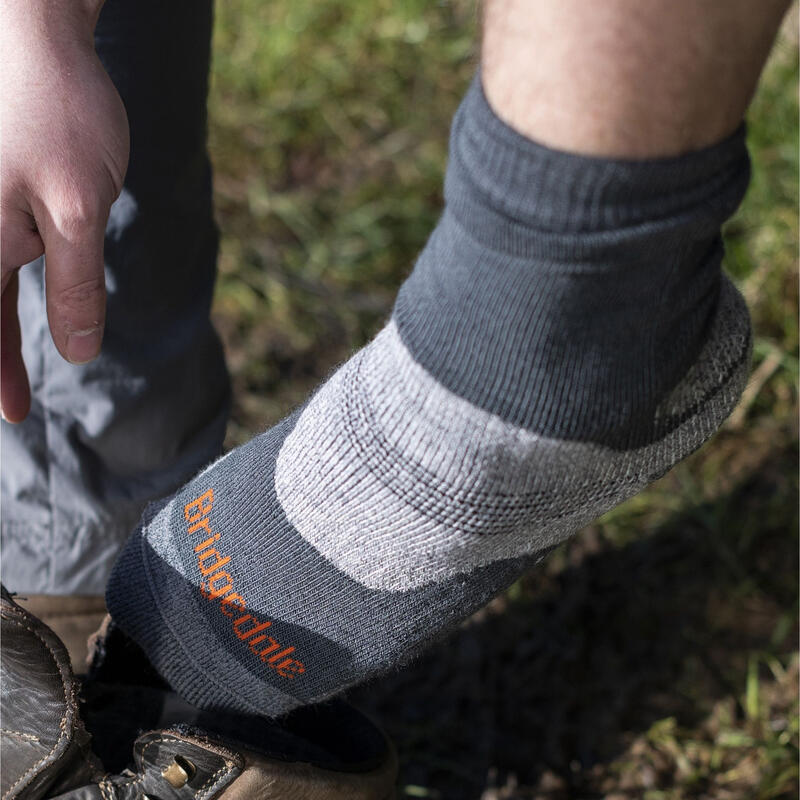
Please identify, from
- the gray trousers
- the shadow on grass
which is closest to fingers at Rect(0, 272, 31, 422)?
the gray trousers

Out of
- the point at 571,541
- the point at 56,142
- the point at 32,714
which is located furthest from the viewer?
the point at 571,541

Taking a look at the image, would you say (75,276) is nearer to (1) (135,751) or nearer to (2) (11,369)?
(2) (11,369)

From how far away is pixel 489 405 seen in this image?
67 cm

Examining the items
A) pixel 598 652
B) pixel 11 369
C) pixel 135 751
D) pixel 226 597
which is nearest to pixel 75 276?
pixel 11 369

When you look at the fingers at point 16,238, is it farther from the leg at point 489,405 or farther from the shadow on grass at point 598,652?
the shadow on grass at point 598,652

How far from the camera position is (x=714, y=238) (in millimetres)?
661

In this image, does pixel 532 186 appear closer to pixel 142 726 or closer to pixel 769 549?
pixel 142 726

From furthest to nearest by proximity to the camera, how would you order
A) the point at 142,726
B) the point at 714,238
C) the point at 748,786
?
1. the point at 748,786
2. the point at 142,726
3. the point at 714,238

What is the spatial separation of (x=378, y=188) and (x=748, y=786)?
1.33 m

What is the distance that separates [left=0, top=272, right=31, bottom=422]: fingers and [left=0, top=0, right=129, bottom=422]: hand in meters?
0.12

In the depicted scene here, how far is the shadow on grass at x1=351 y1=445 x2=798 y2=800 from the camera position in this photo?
4.27 ft

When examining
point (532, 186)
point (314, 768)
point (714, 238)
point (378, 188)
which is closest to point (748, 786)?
point (314, 768)

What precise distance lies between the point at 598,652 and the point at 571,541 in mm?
180

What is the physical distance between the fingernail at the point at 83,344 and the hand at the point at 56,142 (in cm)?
4
